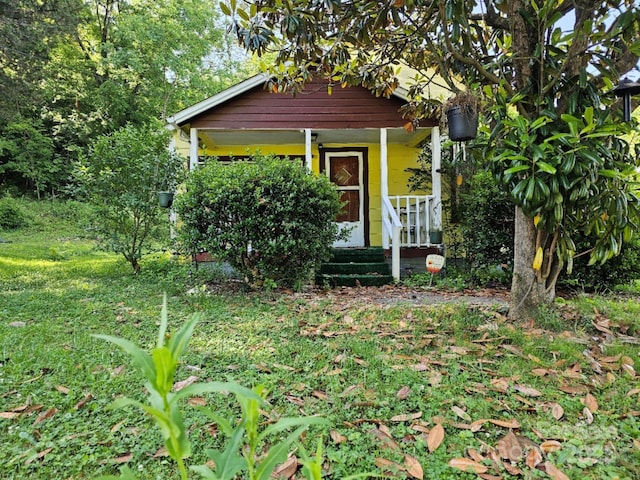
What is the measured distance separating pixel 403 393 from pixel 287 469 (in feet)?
2.85

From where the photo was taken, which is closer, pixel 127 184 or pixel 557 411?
pixel 557 411

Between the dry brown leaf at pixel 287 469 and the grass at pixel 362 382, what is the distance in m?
0.14

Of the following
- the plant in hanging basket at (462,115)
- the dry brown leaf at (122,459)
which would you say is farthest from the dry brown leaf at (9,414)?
the plant in hanging basket at (462,115)

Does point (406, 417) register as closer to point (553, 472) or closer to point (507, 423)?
point (507, 423)

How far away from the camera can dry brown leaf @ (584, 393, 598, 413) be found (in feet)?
7.01

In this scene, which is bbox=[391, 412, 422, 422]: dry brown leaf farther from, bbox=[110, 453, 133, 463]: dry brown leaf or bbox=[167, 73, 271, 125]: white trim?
bbox=[167, 73, 271, 125]: white trim

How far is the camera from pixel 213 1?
2034cm

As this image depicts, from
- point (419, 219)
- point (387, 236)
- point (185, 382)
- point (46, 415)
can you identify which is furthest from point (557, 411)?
point (419, 219)

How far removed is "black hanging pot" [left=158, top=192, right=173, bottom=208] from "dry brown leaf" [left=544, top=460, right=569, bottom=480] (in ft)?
19.7

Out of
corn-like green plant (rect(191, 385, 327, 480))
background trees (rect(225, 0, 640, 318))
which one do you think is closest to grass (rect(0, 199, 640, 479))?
background trees (rect(225, 0, 640, 318))

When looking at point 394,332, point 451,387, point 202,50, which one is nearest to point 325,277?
point 394,332

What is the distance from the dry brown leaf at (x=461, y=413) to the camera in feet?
6.83

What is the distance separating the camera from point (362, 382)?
8.18 feet

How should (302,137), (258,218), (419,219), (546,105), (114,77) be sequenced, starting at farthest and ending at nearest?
(114,77) → (302,137) → (419,219) → (258,218) → (546,105)
